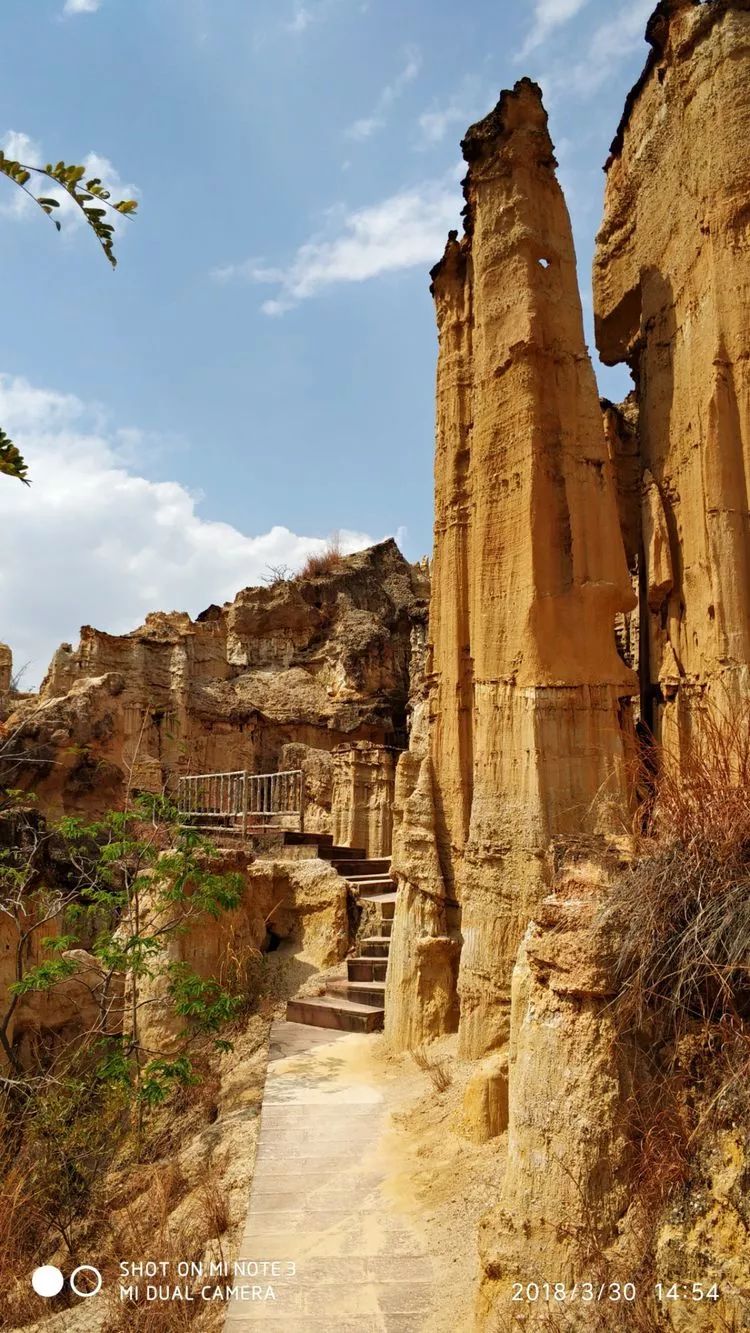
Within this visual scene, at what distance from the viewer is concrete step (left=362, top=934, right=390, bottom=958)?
10984mm

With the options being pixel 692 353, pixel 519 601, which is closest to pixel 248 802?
pixel 519 601

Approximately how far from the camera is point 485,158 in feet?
28.6

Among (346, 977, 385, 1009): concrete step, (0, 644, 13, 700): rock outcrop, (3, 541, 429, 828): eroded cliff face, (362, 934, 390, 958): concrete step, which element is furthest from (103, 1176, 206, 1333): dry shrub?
(0, 644, 13, 700): rock outcrop

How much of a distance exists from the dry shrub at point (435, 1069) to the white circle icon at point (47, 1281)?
303 cm

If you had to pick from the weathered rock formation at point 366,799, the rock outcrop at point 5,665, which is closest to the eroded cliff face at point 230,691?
the rock outcrop at point 5,665

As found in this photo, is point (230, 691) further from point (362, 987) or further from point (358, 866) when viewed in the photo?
point (362, 987)

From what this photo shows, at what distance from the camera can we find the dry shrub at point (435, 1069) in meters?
6.68

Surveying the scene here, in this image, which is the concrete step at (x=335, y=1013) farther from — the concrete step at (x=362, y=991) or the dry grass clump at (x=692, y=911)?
the dry grass clump at (x=692, y=911)

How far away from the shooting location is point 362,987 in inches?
396

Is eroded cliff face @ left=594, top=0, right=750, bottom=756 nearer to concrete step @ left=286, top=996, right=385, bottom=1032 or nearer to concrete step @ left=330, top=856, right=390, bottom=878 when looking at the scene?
Answer: concrete step @ left=286, top=996, right=385, bottom=1032

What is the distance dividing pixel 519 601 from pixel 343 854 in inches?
317

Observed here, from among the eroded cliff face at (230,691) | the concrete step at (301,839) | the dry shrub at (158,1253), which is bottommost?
the dry shrub at (158,1253)

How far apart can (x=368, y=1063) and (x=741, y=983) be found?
5.87 metres

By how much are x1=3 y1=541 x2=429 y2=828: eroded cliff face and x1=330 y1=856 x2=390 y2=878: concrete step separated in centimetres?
686
